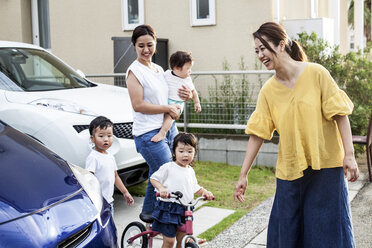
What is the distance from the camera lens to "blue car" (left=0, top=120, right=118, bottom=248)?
3047 millimetres

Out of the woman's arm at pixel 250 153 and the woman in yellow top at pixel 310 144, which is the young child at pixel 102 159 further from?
the woman in yellow top at pixel 310 144

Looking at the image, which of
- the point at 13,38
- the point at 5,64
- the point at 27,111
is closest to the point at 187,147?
the point at 27,111

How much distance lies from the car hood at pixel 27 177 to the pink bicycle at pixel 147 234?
2.53 feet

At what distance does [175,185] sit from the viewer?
164 inches

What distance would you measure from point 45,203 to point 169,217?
3.72ft

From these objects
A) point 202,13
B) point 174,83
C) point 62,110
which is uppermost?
point 202,13

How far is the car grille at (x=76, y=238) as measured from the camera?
3147mm

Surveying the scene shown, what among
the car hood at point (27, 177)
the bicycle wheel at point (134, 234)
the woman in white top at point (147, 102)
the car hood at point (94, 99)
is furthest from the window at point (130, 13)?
the car hood at point (27, 177)

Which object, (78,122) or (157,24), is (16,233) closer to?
(78,122)

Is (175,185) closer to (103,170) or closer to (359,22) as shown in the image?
(103,170)

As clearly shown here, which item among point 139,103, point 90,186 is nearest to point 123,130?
point 139,103

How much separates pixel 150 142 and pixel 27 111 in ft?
5.73

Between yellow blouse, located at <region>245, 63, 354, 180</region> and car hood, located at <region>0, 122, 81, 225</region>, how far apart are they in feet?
4.49

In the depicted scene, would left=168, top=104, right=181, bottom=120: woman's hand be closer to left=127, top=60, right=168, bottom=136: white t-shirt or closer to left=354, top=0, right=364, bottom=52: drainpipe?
left=127, top=60, right=168, bottom=136: white t-shirt
